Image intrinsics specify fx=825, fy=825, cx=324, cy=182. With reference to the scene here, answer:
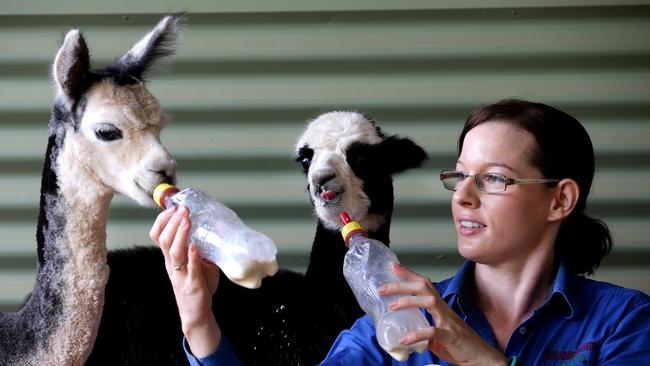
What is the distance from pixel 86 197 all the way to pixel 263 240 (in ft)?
2.26

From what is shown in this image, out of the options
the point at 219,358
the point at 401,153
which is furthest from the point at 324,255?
the point at 219,358

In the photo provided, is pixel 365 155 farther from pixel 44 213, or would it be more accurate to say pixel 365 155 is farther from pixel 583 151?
pixel 44 213

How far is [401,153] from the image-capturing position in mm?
2504

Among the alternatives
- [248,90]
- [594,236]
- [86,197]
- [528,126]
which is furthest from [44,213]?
[594,236]

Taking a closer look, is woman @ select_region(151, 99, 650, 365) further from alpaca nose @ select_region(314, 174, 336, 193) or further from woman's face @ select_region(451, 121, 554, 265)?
alpaca nose @ select_region(314, 174, 336, 193)

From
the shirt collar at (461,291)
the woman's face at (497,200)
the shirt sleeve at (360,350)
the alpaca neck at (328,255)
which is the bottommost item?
the alpaca neck at (328,255)

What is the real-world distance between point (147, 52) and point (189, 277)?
2.26 ft

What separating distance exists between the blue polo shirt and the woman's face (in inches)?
5.4

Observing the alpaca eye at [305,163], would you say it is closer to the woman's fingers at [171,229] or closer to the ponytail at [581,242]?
the ponytail at [581,242]

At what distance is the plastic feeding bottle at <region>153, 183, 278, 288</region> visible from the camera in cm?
145

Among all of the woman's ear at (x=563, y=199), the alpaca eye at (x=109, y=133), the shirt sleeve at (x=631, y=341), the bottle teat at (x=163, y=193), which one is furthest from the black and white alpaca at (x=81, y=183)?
the shirt sleeve at (x=631, y=341)

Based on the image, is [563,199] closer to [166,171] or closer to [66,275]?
[166,171]

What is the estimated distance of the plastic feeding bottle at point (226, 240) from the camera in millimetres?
1451

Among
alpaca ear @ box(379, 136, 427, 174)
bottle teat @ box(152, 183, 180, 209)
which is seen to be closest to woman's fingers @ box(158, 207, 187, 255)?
bottle teat @ box(152, 183, 180, 209)
